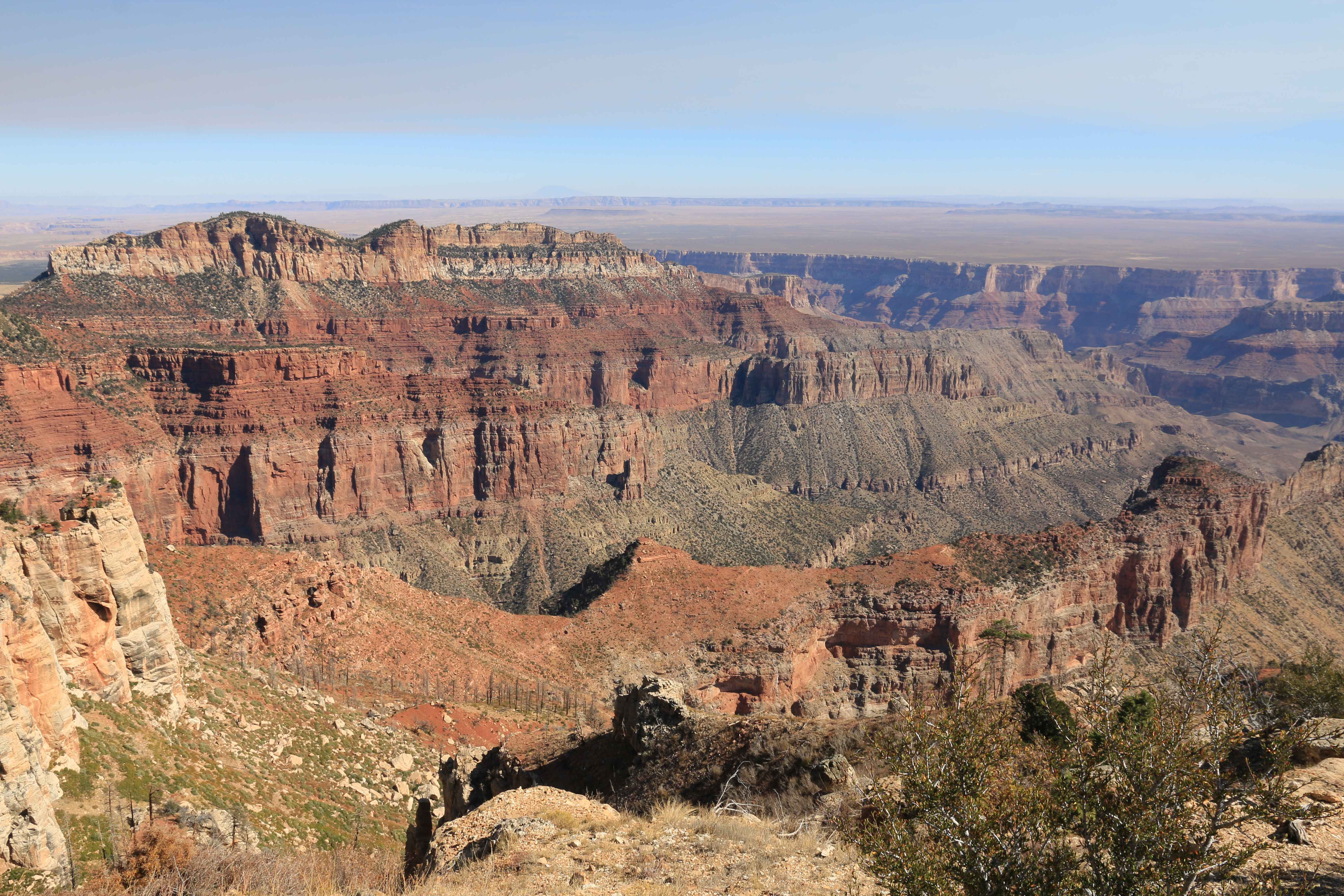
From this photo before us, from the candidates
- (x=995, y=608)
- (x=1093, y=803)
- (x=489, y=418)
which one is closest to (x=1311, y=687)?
(x=995, y=608)

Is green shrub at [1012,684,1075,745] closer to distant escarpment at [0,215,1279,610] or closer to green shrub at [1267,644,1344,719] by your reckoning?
green shrub at [1267,644,1344,719]

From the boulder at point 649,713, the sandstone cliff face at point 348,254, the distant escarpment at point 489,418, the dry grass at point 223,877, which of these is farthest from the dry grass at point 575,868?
the sandstone cliff face at point 348,254

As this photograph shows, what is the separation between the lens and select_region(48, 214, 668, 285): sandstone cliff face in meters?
122

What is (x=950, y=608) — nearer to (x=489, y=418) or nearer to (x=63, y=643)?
(x=63, y=643)

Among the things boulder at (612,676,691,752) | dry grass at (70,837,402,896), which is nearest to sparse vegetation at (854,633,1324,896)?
dry grass at (70,837,402,896)

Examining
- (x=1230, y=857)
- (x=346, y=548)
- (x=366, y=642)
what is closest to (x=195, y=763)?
(x=366, y=642)

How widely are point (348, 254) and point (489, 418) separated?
58441 mm

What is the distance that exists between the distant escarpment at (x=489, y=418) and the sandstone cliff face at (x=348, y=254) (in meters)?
0.41

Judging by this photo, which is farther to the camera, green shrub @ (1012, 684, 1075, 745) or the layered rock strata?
the layered rock strata

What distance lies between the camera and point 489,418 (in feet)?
342

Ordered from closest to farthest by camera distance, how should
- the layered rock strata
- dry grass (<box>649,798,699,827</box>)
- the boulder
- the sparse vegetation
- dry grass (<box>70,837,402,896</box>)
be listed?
the sparse vegetation < dry grass (<box>70,837,402,896</box>) < dry grass (<box>649,798,699,827</box>) < the boulder < the layered rock strata

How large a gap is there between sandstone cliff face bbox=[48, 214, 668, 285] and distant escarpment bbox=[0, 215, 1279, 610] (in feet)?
1.34

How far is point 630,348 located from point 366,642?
121368 mm

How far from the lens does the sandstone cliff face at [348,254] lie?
122 meters
